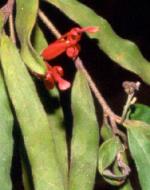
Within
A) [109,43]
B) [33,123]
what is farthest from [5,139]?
[109,43]

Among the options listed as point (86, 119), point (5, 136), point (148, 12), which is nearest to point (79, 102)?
point (86, 119)

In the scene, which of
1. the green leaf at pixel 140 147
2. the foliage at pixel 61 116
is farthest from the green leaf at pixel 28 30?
the green leaf at pixel 140 147

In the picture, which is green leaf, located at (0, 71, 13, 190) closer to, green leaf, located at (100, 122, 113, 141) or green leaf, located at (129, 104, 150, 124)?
green leaf, located at (100, 122, 113, 141)

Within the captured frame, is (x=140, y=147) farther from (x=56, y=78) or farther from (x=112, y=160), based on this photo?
(x=56, y=78)

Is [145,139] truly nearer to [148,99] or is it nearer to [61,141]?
[61,141]

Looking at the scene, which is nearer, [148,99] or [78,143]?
[78,143]

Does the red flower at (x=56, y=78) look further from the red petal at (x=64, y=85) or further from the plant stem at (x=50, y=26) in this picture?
the plant stem at (x=50, y=26)
